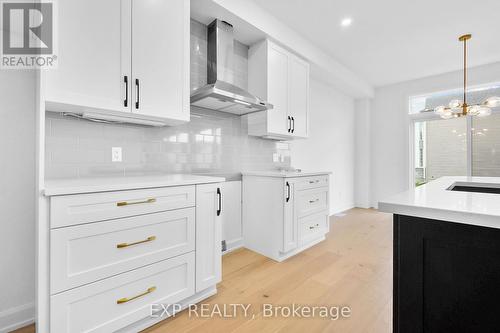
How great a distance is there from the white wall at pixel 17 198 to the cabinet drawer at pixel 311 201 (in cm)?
228

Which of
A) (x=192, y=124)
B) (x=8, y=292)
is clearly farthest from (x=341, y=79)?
(x=8, y=292)

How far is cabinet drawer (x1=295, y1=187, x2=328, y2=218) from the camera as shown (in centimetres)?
265

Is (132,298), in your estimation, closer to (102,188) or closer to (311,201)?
(102,188)

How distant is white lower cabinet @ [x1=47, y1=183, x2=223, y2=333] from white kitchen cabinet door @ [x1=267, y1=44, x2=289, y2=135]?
1437 mm

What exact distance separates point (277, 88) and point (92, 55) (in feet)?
6.47

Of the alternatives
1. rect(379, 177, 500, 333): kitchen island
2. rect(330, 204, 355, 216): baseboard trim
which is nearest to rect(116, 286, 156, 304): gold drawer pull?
rect(379, 177, 500, 333): kitchen island

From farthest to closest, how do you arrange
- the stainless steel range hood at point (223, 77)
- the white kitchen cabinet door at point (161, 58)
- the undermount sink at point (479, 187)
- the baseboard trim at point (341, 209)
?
the baseboard trim at point (341, 209) → the stainless steel range hood at point (223, 77) → the undermount sink at point (479, 187) → the white kitchen cabinet door at point (161, 58)

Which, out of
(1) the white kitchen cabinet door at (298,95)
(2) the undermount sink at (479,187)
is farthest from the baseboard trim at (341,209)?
(2) the undermount sink at (479,187)

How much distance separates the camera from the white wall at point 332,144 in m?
4.06

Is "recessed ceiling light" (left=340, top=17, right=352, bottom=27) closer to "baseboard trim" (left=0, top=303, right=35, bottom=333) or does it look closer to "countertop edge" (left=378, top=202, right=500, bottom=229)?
"countertop edge" (left=378, top=202, right=500, bottom=229)

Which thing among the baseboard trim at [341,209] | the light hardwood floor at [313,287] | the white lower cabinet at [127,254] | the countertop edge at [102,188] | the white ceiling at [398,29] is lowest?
the light hardwood floor at [313,287]

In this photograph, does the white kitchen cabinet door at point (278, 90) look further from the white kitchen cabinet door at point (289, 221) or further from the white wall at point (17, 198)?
the white wall at point (17, 198)

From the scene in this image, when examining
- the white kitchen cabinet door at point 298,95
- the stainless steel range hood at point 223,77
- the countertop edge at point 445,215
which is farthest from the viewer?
the white kitchen cabinet door at point 298,95

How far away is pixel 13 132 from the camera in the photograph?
1465 millimetres
